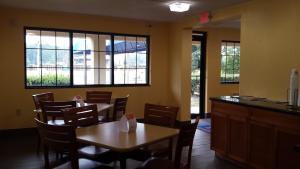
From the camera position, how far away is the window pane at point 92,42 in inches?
251

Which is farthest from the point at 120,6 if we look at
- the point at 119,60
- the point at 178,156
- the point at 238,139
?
the point at 178,156

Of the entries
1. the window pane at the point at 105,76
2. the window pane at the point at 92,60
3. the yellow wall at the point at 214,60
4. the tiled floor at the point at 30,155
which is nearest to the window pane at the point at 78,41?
the window pane at the point at 92,60

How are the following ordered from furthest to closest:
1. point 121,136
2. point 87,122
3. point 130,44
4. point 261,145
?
point 130,44
point 261,145
point 87,122
point 121,136

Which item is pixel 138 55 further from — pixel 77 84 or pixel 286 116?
pixel 286 116

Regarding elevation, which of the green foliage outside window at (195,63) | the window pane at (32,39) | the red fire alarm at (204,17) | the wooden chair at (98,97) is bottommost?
the wooden chair at (98,97)

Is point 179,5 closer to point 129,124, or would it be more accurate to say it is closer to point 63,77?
point 129,124

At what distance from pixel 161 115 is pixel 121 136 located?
90 cm

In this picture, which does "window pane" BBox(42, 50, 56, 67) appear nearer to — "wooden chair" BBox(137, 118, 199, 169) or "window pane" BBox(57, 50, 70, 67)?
"window pane" BBox(57, 50, 70, 67)

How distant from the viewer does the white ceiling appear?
4.78m

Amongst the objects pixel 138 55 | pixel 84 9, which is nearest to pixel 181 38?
pixel 138 55

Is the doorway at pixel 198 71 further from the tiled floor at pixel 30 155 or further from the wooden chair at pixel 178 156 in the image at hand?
the wooden chair at pixel 178 156

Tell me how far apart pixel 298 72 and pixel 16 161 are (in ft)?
13.2

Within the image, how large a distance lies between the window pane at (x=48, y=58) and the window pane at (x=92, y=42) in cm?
76

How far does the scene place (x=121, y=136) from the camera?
2.70m
